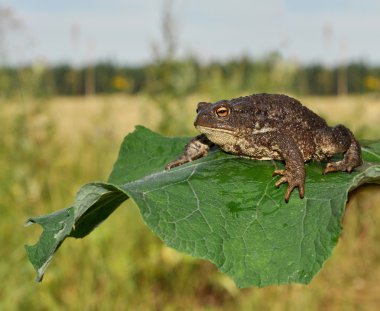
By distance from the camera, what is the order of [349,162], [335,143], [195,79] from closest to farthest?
[349,162], [335,143], [195,79]

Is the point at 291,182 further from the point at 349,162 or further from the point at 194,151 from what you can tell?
the point at 194,151

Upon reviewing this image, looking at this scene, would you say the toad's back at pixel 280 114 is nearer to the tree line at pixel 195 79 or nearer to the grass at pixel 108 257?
the grass at pixel 108 257

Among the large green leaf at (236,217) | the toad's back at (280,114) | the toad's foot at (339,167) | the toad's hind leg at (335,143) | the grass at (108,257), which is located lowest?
the grass at (108,257)

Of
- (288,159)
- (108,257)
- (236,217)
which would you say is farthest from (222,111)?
(108,257)

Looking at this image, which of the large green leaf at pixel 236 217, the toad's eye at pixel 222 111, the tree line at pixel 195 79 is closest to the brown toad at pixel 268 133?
the toad's eye at pixel 222 111

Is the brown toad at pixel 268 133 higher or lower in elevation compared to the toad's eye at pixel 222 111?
lower

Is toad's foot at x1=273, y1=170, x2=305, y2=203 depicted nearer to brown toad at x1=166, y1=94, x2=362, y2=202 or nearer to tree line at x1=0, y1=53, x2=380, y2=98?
brown toad at x1=166, y1=94, x2=362, y2=202
